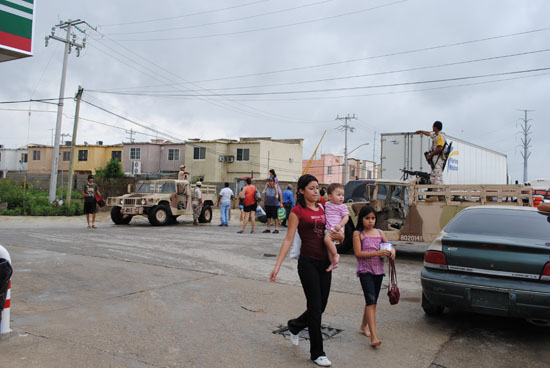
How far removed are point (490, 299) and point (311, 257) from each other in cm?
206

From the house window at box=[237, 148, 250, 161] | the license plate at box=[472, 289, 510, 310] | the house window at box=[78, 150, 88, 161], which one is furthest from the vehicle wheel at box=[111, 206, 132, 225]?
the house window at box=[78, 150, 88, 161]

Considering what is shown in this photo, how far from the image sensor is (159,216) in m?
16.9

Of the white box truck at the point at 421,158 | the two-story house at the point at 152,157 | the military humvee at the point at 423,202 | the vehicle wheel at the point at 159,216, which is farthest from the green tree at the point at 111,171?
the military humvee at the point at 423,202

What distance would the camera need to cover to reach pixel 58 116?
30.3 m

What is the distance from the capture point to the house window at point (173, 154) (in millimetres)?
53938

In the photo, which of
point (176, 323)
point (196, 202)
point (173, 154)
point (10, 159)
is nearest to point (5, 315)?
point (176, 323)

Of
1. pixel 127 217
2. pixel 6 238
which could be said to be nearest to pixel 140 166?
pixel 127 217

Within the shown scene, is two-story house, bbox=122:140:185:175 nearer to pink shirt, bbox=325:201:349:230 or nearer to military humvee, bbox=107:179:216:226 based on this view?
military humvee, bbox=107:179:216:226

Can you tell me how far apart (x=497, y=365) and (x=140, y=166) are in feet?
177

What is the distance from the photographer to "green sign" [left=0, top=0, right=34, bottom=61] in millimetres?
6898

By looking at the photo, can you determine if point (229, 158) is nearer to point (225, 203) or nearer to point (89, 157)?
point (89, 157)

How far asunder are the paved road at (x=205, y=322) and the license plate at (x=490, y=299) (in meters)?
0.43

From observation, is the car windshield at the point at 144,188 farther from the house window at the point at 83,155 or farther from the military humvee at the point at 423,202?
the house window at the point at 83,155

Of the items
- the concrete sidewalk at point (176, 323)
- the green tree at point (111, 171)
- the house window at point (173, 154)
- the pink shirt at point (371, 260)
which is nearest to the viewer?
the concrete sidewalk at point (176, 323)
